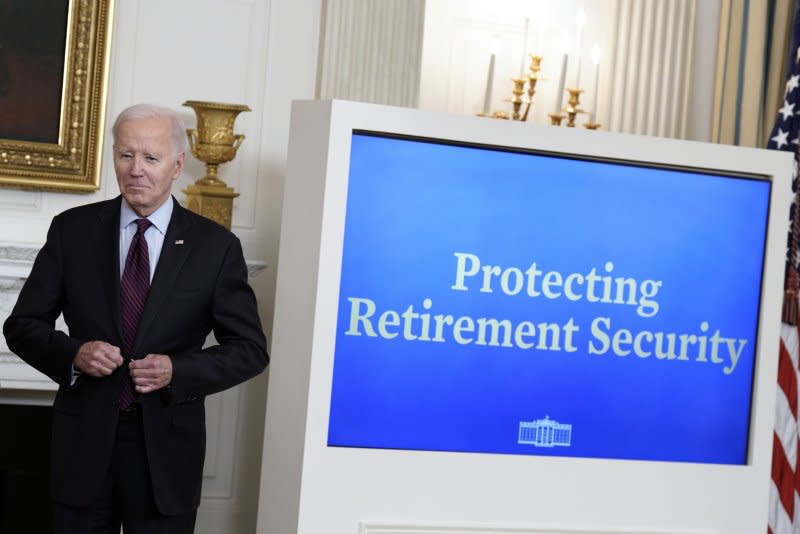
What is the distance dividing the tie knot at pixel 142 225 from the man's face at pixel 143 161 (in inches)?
1.0

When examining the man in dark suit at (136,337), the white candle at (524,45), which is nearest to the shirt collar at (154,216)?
the man in dark suit at (136,337)

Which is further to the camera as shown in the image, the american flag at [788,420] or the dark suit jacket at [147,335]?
the american flag at [788,420]

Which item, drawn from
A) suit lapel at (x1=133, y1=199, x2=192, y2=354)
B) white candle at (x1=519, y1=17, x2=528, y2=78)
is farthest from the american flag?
suit lapel at (x1=133, y1=199, x2=192, y2=354)

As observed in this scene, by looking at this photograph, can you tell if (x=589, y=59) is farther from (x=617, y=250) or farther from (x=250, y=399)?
(x=617, y=250)

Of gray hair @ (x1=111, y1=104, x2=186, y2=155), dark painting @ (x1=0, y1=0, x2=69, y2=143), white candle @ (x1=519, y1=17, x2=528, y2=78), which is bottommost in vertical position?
gray hair @ (x1=111, y1=104, x2=186, y2=155)

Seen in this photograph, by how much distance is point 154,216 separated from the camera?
282 centimetres

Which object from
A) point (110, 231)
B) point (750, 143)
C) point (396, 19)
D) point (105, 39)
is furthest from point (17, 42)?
point (750, 143)

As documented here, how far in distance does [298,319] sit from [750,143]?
2.79 m

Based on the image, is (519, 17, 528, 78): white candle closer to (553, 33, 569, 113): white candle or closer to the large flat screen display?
(553, 33, 569, 113): white candle

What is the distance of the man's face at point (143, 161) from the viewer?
2.77 meters

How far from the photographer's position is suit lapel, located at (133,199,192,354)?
2.72m

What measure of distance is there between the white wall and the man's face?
192 centimetres

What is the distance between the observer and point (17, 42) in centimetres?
446

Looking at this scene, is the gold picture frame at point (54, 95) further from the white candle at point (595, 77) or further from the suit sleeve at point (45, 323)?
the white candle at point (595, 77)
